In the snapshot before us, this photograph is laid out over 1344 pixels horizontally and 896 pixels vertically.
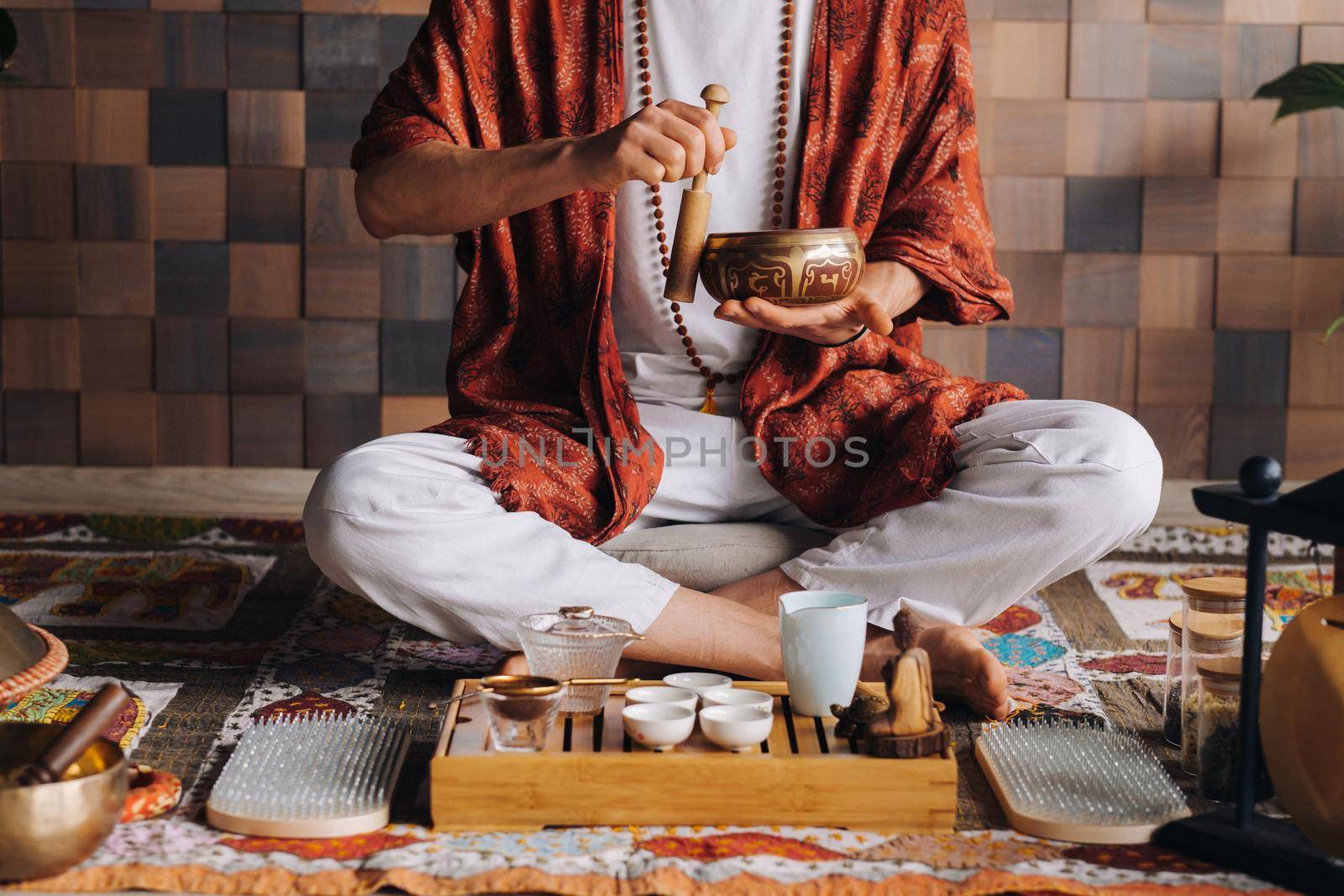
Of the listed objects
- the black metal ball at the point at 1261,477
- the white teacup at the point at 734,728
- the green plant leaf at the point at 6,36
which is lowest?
the white teacup at the point at 734,728

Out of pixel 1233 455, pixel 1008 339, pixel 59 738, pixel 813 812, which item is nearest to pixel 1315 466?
pixel 1233 455

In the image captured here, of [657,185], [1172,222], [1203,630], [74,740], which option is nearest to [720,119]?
[657,185]

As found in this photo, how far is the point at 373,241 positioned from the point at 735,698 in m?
1.91

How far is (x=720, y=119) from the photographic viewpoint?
6.86 feet

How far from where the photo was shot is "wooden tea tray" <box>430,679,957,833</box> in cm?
137

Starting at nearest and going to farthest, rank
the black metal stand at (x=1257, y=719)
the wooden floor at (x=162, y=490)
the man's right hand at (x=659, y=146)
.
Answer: the black metal stand at (x=1257, y=719)
the man's right hand at (x=659, y=146)
the wooden floor at (x=162, y=490)

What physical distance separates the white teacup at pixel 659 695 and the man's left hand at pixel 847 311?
529 millimetres

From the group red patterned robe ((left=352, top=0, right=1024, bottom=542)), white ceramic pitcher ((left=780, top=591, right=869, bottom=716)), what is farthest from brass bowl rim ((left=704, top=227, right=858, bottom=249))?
white ceramic pitcher ((left=780, top=591, right=869, bottom=716))

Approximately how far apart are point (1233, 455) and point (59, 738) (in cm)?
269

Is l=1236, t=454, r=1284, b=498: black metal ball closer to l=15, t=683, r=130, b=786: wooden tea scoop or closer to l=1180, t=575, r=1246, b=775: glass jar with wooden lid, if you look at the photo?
l=1180, t=575, r=1246, b=775: glass jar with wooden lid

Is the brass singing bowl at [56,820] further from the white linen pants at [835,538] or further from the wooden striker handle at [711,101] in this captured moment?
the wooden striker handle at [711,101]

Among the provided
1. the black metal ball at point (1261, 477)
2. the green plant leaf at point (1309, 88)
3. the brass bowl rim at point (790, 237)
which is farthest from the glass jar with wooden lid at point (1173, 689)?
the green plant leaf at point (1309, 88)

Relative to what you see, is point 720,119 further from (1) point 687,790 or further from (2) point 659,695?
(1) point 687,790

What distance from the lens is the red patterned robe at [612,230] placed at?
6.63 ft
